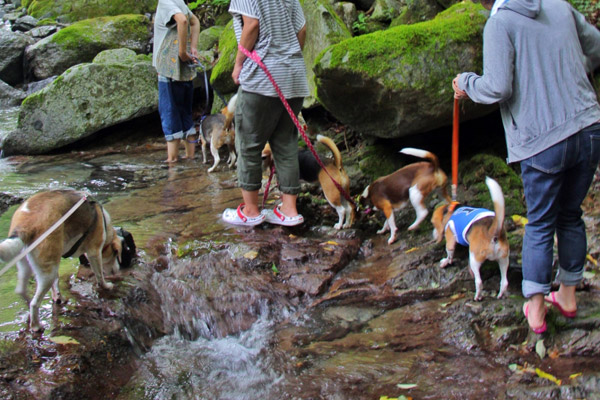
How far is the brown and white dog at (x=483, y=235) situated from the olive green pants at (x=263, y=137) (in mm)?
1669

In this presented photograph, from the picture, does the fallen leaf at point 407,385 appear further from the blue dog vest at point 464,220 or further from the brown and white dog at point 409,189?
the brown and white dog at point 409,189

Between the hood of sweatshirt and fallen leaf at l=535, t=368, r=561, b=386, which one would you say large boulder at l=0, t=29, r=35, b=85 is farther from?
fallen leaf at l=535, t=368, r=561, b=386

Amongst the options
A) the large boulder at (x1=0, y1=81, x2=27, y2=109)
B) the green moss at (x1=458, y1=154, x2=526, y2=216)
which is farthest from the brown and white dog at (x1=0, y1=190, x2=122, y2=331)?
the large boulder at (x1=0, y1=81, x2=27, y2=109)

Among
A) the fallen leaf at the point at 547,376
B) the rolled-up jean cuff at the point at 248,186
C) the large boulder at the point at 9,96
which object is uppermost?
the rolled-up jean cuff at the point at 248,186

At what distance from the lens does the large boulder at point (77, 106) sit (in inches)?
368

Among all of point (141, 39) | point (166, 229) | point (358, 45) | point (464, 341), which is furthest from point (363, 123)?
point (141, 39)

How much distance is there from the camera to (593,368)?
343 cm

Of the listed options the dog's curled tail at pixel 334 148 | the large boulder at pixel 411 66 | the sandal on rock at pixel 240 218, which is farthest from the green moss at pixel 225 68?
the sandal on rock at pixel 240 218

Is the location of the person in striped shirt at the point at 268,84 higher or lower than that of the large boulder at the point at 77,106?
higher

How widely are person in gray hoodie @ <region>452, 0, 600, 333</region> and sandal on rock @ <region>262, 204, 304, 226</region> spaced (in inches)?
101

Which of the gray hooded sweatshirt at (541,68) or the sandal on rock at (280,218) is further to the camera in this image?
the sandal on rock at (280,218)

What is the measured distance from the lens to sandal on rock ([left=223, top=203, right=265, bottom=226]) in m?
5.45

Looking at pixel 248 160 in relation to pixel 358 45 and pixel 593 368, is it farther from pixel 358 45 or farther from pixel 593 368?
pixel 593 368

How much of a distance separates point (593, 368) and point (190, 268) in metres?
3.19
